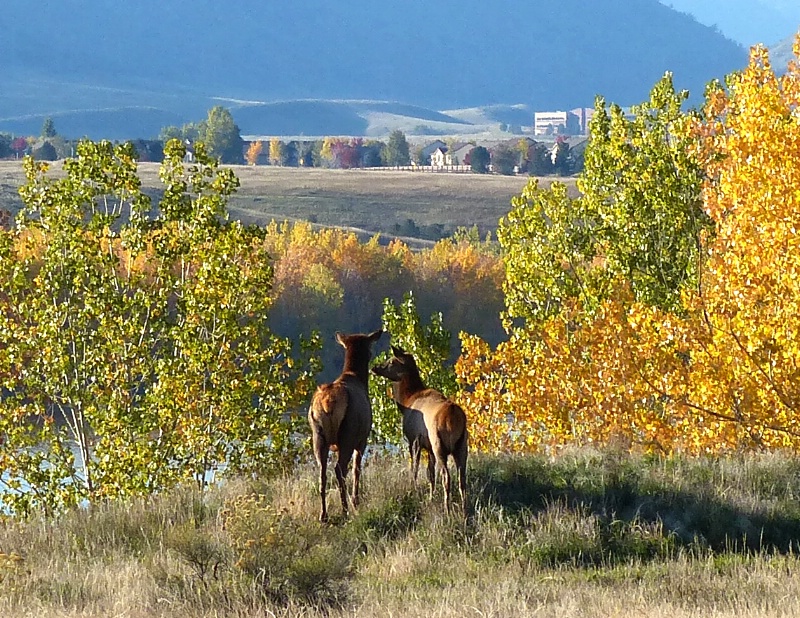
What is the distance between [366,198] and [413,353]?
116905 millimetres

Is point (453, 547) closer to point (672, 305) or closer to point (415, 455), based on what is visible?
point (415, 455)

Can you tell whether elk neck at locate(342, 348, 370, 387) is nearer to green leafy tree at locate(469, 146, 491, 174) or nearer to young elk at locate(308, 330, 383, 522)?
young elk at locate(308, 330, 383, 522)

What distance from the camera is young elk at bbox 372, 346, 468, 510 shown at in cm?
1005

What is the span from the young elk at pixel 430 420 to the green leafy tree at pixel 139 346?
6.54m

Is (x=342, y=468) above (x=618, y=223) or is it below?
below

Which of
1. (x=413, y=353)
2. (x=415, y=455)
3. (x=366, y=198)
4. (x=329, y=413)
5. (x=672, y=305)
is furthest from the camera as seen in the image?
(x=366, y=198)

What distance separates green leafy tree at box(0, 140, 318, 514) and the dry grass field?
309ft

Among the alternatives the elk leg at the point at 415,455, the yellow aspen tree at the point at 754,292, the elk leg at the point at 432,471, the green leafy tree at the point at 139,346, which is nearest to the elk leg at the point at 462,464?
the elk leg at the point at 432,471

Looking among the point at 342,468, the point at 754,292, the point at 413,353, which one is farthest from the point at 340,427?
the point at 413,353

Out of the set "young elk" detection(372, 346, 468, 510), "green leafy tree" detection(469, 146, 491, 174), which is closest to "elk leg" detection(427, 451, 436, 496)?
"young elk" detection(372, 346, 468, 510)

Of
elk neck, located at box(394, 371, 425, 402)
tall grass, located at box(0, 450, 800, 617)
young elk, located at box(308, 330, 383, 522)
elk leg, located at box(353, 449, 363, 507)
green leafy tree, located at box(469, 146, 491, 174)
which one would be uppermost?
green leafy tree, located at box(469, 146, 491, 174)

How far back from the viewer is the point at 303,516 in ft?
33.5

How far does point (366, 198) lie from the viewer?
454ft

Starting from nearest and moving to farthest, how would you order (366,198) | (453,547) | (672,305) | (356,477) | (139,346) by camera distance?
1. (453,547)
2. (356,477)
3. (139,346)
4. (672,305)
5. (366,198)
